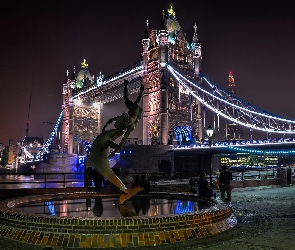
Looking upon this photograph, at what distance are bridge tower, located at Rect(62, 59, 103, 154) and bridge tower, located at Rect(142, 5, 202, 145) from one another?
29.2m

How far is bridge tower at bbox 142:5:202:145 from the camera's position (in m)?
56.9

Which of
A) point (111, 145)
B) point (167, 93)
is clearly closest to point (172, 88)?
point (167, 93)

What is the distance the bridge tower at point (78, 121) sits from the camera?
283 feet

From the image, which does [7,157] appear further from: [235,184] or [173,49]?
[235,184]

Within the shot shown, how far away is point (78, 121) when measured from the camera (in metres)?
88.1

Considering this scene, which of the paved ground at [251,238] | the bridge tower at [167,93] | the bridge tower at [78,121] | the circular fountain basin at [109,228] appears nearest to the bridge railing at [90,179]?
the circular fountain basin at [109,228]

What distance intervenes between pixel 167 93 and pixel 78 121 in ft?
122

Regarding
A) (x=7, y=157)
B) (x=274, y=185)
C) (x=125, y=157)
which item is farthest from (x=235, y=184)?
(x=7, y=157)

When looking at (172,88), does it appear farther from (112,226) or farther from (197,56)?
(112,226)

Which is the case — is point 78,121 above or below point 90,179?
above

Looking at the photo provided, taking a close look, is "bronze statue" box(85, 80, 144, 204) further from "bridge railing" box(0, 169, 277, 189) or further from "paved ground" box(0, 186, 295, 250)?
"bridge railing" box(0, 169, 277, 189)

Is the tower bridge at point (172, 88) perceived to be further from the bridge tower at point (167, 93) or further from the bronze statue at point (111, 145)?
the bronze statue at point (111, 145)

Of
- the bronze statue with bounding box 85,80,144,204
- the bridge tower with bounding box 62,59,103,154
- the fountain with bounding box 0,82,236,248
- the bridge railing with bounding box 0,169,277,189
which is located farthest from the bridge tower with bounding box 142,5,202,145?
the fountain with bounding box 0,82,236,248

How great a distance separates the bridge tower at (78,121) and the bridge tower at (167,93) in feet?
95.9
